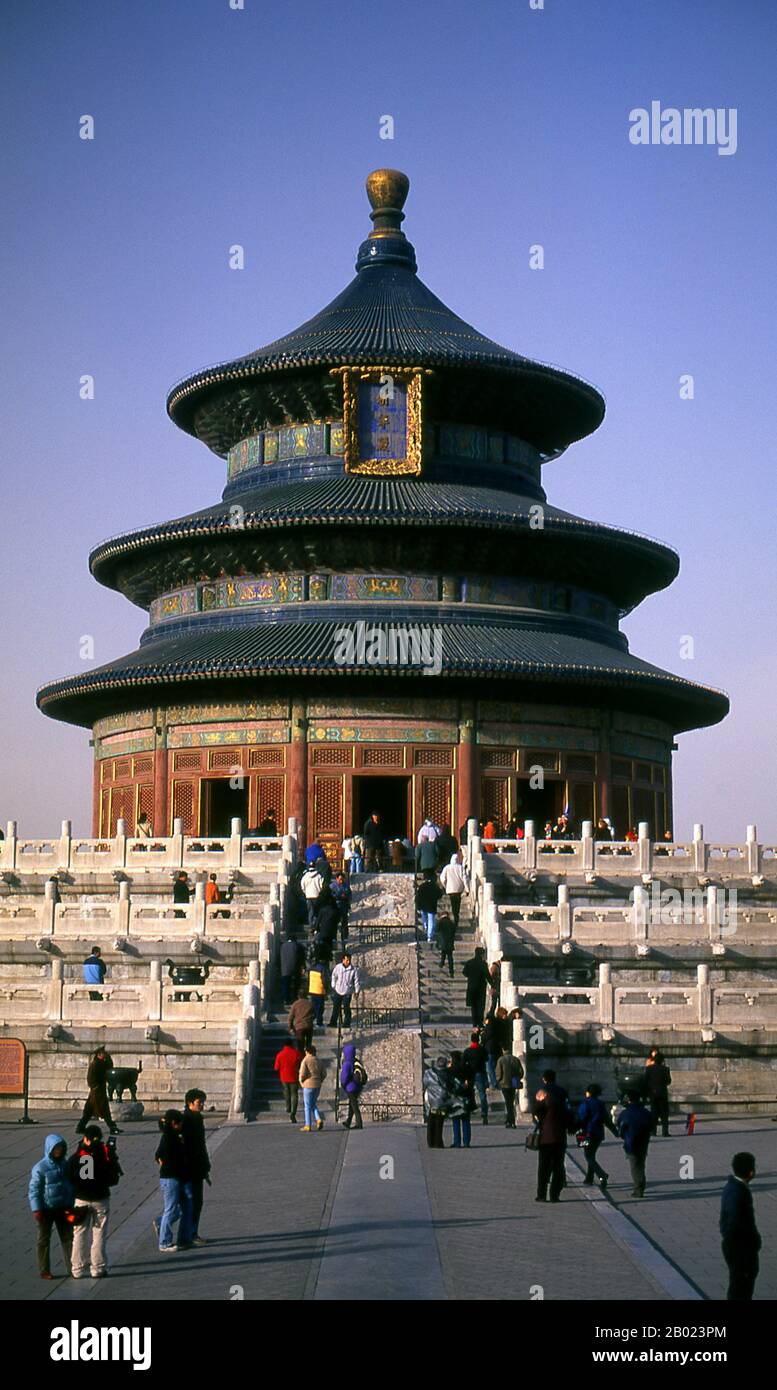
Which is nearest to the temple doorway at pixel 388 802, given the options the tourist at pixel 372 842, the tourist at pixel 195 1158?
the tourist at pixel 372 842

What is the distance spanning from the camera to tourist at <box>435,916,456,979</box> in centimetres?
2945

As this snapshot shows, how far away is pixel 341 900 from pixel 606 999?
247 inches

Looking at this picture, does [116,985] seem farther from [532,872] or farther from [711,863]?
[711,863]

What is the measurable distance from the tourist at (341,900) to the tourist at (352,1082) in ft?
15.8

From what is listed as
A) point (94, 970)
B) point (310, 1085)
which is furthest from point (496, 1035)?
point (94, 970)

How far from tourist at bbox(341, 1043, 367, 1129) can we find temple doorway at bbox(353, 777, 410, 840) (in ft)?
69.3

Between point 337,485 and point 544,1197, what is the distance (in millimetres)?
31986

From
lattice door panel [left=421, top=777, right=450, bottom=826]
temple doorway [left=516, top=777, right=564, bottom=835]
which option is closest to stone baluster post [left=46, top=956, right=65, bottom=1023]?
lattice door panel [left=421, top=777, right=450, bottom=826]

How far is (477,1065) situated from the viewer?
80.7 feet

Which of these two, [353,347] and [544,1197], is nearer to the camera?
[544,1197]

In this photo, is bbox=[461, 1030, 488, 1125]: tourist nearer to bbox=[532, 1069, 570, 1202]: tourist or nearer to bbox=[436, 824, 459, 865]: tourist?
bbox=[532, 1069, 570, 1202]: tourist
